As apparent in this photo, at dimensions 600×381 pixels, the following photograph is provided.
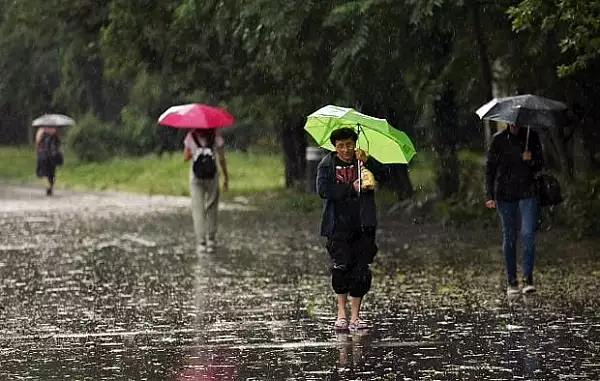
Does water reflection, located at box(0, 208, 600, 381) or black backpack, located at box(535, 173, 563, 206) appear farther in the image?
black backpack, located at box(535, 173, 563, 206)

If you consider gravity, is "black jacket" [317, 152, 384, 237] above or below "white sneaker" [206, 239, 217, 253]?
above

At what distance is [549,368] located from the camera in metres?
9.28

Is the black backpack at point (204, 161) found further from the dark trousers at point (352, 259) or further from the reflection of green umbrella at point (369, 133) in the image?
the dark trousers at point (352, 259)

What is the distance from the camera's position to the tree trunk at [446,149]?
23188 millimetres

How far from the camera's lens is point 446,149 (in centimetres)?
2364

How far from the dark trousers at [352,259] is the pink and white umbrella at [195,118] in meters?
7.18

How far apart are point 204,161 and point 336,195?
7960 mm

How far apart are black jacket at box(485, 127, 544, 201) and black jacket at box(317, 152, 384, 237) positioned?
2475 millimetres

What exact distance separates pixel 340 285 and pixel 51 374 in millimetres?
2653

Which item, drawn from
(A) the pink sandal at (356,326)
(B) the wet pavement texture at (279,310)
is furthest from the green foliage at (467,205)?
(A) the pink sandal at (356,326)

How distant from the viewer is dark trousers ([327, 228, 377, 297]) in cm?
1122

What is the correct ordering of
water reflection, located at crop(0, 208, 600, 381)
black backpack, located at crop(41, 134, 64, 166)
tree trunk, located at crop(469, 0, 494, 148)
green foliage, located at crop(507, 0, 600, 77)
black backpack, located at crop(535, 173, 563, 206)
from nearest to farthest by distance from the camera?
water reflection, located at crop(0, 208, 600, 381)
black backpack, located at crop(535, 173, 563, 206)
green foliage, located at crop(507, 0, 600, 77)
tree trunk, located at crop(469, 0, 494, 148)
black backpack, located at crop(41, 134, 64, 166)

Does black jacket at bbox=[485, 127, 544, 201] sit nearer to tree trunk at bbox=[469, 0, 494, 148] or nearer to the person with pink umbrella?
tree trunk at bbox=[469, 0, 494, 148]

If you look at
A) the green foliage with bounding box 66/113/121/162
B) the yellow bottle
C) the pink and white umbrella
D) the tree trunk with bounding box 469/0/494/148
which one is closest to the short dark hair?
the yellow bottle
